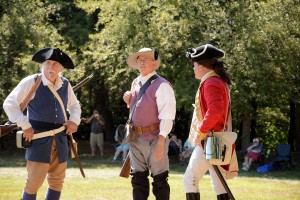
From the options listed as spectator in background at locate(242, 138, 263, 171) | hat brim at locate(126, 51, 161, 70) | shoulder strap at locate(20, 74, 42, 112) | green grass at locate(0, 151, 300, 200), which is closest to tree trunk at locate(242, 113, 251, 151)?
spectator in background at locate(242, 138, 263, 171)

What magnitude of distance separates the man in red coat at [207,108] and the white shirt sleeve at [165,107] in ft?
0.91

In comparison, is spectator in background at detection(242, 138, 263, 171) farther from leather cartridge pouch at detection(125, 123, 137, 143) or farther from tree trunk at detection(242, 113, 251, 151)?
leather cartridge pouch at detection(125, 123, 137, 143)

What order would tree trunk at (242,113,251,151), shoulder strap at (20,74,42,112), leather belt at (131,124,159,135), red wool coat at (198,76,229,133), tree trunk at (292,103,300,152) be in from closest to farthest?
red wool coat at (198,76,229,133), shoulder strap at (20,74,42,112), leather belt at (131,124,159,135), tree trunk at (242,113,251,151), tree trunk at (292,103,300,152)

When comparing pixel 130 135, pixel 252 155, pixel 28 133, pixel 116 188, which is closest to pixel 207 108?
pixel 130 135

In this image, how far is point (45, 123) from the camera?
19.5 ft

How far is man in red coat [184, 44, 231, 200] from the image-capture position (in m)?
5.53

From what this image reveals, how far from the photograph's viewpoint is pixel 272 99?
18047mm

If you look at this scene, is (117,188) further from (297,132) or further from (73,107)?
(297,132)

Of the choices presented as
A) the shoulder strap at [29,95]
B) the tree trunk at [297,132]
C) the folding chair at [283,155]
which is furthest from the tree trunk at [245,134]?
the shoulder strap at [29,95]

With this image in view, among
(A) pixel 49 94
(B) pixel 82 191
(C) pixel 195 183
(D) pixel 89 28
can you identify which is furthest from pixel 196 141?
(D) pixel 89 28

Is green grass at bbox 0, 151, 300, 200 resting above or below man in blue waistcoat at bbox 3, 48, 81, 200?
below

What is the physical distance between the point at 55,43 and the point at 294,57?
27.0 feet

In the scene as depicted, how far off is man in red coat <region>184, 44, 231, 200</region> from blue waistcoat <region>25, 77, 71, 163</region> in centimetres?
142

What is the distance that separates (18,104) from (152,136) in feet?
4.70
